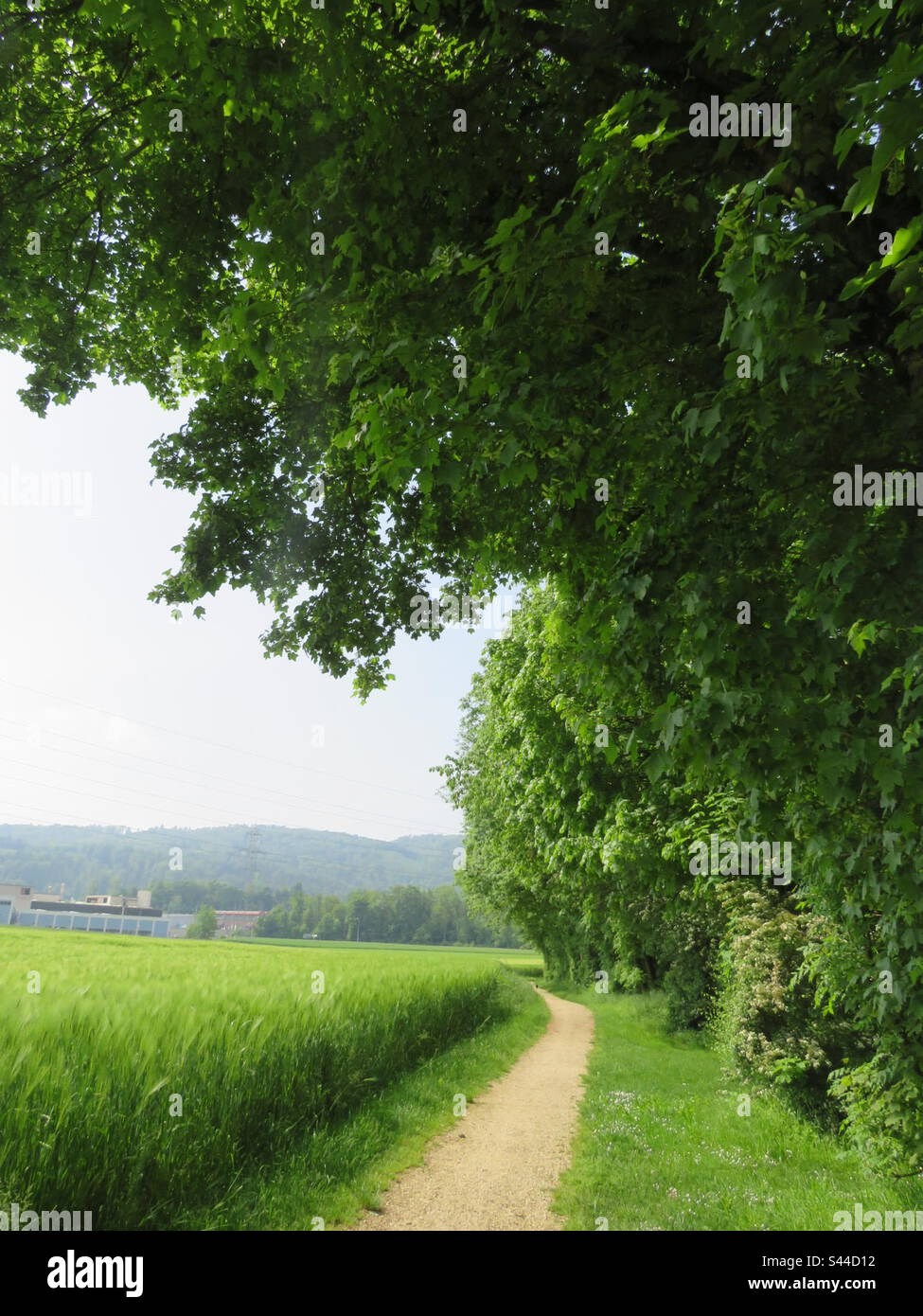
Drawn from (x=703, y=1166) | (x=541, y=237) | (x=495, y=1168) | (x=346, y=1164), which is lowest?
(x=703, y=1166)

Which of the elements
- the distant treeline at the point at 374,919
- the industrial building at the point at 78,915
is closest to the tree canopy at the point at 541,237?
the industrial building at the point at 78,915

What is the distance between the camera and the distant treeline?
8438 cm

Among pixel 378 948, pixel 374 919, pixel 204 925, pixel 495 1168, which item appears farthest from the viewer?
pixel 374 919

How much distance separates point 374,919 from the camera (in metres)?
93.2

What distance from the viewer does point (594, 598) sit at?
665 cm

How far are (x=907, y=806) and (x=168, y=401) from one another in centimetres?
1040

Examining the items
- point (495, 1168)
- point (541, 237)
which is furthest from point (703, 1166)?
point (541, 237)

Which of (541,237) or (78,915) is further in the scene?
(78,915)

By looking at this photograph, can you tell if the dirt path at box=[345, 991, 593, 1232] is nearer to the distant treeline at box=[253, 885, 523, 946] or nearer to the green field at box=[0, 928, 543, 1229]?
the green field at box=[0, 928, 543, 1229]

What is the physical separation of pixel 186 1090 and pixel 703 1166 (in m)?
5.78

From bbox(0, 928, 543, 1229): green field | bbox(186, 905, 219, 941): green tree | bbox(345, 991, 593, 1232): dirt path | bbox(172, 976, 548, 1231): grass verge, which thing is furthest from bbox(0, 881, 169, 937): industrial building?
bbox(172, 976, 548, 1231): grass verge

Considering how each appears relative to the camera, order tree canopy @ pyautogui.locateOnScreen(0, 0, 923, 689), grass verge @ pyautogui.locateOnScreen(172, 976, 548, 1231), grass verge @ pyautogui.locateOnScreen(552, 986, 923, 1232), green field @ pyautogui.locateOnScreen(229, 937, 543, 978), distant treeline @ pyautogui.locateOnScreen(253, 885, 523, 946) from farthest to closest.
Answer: distant treeline @ pyautogui.locateOnScreen(253, 885, 523, 946) < green field @ pyautogui.locateOnScreen(229, 937, 543, 978) < grass verge @ pyautogui.locateOnScreen(552, 986, 923, 1232) < grass verge @ pyautogui.locateOnScreen(172, 976, 548, 1231) < tree canopy @ pyautogui.locateOnScreen(0, 0, 923, 689)

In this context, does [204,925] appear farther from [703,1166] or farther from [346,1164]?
[703,1166]

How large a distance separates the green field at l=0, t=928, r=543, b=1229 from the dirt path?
542mm
